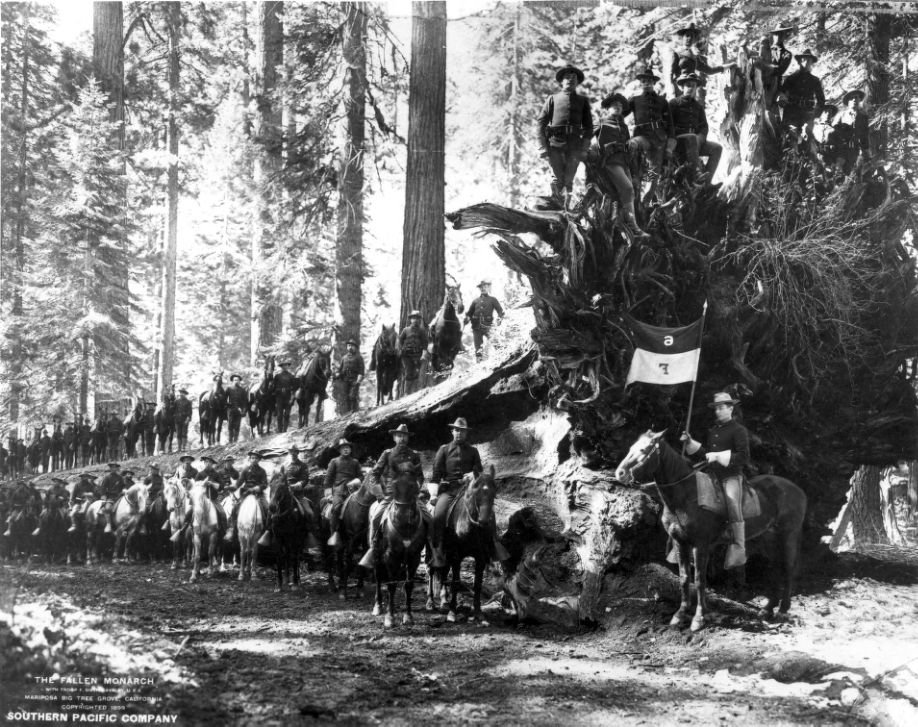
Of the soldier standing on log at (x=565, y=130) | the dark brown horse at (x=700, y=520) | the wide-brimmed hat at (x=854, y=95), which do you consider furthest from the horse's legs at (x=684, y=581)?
the wide-brimmed hat at (x=854, y=95)

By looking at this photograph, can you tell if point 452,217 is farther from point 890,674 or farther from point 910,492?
point 910,492

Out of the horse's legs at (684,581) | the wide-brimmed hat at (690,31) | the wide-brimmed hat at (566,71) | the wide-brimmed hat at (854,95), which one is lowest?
the horse's legs at (684,581)

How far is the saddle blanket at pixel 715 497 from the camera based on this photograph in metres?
7.83

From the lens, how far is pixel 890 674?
21.7 feet

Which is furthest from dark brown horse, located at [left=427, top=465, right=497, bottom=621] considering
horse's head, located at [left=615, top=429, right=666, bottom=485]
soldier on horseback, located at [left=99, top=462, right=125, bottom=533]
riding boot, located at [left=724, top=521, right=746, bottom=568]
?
soldier on horseback, located at [left=99, top=462, right=125, bottom=533]

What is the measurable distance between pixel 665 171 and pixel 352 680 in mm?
6417


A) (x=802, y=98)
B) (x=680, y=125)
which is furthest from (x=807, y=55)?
(x=680, y=125)

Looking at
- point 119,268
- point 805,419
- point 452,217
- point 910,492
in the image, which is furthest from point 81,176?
point 910,492

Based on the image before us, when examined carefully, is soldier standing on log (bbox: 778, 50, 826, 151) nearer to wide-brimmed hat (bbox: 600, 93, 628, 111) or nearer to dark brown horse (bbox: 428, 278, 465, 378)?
wide-brimmed hat (bbox: 600, 93, 628, 111)

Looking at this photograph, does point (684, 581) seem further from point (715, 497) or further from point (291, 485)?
point (291, 485)

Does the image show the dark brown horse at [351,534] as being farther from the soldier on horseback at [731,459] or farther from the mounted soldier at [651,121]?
the mounted soldier at [651,121]

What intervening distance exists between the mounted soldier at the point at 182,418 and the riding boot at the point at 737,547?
400 inches

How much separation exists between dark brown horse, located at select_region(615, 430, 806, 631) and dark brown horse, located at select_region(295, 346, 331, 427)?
283 inches

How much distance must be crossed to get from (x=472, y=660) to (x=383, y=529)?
173 cm
